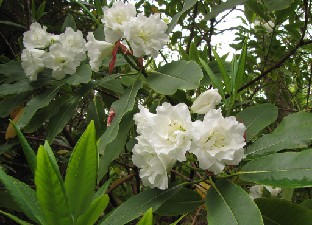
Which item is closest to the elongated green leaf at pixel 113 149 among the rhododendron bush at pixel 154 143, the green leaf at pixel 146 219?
the rhododendron bush at pixel 154 143

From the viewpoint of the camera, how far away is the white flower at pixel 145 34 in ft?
4.18

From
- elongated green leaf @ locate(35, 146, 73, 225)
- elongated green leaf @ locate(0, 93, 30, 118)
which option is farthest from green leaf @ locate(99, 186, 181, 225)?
elongated green leaf @ locate(0, 93, 30, 118)

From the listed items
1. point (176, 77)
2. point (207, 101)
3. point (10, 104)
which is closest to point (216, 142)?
point (207, 101)

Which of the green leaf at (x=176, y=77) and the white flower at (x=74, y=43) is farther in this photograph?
the white flower at (x=74, y=43)

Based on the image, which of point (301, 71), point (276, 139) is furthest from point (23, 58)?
point (301, 71)

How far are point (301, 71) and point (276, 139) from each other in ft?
6.75

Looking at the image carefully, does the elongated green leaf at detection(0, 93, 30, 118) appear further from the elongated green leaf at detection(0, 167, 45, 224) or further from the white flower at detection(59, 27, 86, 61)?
the elongated green leaf at detection(0, 167, 45, 224)

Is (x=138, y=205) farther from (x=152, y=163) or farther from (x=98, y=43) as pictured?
(x=98, y=43)

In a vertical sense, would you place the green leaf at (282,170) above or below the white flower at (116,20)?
below

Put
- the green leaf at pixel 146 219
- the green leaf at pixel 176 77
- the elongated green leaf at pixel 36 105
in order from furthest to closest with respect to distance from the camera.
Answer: the elongated green leaf at pixel 36 105 < the green leaf at pixel 176 77 < the green leaf at pixel 146 219

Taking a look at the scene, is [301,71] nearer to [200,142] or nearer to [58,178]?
[200,142]

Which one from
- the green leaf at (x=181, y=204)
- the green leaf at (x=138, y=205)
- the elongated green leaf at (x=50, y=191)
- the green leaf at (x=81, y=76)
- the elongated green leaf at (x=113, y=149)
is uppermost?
the green leaf at (x=81, y=76)

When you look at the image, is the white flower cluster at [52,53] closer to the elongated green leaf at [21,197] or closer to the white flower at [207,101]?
the white flower at [207,101]

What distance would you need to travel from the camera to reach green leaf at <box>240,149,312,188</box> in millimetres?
856
